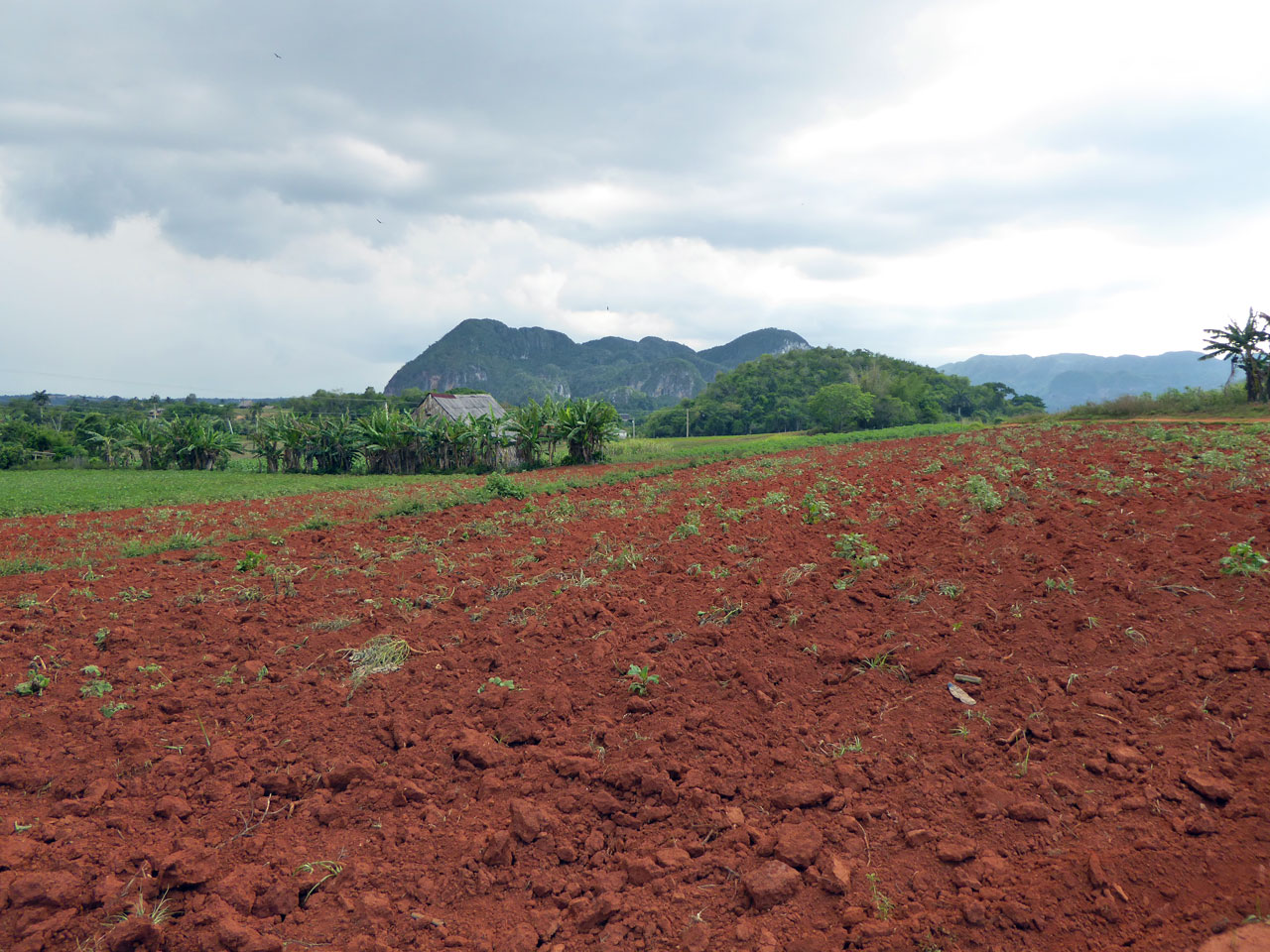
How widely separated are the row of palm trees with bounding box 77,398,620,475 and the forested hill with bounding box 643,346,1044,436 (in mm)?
25546

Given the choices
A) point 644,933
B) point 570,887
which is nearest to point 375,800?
point 570,887

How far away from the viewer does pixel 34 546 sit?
9180mm

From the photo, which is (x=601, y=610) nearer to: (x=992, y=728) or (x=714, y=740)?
(x=714, y=740)

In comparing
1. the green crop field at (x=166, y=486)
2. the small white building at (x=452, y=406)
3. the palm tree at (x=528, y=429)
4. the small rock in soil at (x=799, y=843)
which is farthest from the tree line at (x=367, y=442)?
the small rock in soil at (x=799, y=843)

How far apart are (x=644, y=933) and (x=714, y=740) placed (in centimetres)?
108

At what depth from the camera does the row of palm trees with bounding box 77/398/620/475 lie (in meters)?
23.9

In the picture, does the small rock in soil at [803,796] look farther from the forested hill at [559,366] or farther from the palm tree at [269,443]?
the forested hill at [559,366]

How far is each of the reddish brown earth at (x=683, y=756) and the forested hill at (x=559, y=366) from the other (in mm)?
94774

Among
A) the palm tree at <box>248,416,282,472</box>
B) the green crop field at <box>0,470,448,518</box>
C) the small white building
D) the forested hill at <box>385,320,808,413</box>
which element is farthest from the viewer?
the forested hill at <box>385,320,808,413</box>

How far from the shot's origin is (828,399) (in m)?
43.9

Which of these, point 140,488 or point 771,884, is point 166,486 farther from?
point 771,884

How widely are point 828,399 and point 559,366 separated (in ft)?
355

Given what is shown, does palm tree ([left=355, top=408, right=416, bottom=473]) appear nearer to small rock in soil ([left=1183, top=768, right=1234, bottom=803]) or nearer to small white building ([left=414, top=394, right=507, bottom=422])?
small white building ([left=414, top=394, right=507, bottom=422])

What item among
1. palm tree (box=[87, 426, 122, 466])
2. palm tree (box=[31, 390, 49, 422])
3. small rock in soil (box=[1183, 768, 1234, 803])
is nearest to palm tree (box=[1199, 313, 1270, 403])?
small rock in soil (box=[1183, 768, 1234, 803])
